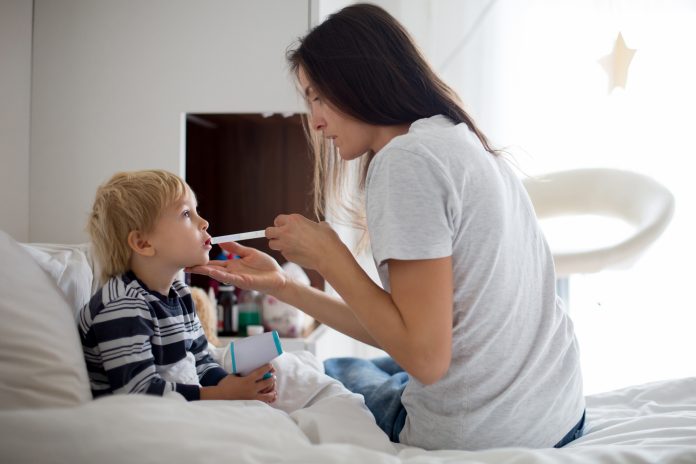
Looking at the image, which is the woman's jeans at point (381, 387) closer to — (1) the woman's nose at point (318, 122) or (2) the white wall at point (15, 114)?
(1) the woman's nose at point (318, 122)

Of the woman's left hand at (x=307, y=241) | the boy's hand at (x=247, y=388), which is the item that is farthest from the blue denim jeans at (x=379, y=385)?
the woman's left hand at (x=307, y=241)

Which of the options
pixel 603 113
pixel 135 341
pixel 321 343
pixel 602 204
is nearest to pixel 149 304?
pixel 135 341

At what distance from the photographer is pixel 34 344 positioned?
35.6 inches

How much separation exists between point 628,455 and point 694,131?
88.2 inches

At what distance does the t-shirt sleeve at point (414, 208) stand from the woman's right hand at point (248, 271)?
375mm

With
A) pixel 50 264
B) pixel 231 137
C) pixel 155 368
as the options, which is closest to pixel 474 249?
pixel 155 368

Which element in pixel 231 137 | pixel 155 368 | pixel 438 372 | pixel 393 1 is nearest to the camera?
pixel 438 372

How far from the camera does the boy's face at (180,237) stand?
126 cm

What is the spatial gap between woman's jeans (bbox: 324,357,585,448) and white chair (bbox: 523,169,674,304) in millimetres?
839

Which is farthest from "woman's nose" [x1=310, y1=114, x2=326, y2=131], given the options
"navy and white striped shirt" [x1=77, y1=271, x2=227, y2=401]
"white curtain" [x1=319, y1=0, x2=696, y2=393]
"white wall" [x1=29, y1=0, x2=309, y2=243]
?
"white curtain" [x1=319, y1=0, x2=696, y2=393]

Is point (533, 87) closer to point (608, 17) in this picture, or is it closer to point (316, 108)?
point (608, 17)

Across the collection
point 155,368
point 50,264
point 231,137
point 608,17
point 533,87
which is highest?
point 608,17

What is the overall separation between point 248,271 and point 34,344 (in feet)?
1.44

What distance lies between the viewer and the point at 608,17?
274 centimetres
